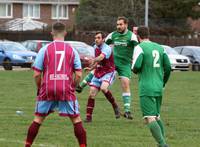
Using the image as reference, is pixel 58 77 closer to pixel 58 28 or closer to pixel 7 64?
pixel 58 28

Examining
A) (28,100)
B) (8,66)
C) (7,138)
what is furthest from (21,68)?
(7,138)

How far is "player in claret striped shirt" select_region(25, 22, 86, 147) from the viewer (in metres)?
10.4

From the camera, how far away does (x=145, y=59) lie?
11375 millimetres

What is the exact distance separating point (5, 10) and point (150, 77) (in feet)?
235

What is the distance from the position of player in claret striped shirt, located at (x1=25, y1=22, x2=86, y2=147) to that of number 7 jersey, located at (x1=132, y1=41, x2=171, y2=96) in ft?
3.72

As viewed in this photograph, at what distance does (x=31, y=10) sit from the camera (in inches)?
3253

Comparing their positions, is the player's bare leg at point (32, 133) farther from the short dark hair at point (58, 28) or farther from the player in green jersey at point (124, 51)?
the player in green jersey at point (124, 51)

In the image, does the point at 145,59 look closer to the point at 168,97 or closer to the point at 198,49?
the point at 168,97

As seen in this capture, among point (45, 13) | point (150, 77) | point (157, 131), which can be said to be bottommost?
point (157, 131)

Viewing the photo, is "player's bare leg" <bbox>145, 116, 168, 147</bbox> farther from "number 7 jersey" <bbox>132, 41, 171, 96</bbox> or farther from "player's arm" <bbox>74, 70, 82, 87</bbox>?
"player's arm" <bbox>74, 70, 82, 87</bbox>

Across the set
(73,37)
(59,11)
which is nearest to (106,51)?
(73,37)

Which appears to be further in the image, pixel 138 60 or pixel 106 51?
pixel 106 51

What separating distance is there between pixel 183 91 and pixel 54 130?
497 inches

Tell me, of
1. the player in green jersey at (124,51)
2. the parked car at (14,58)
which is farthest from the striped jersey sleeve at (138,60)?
the parked car at (14,58)
